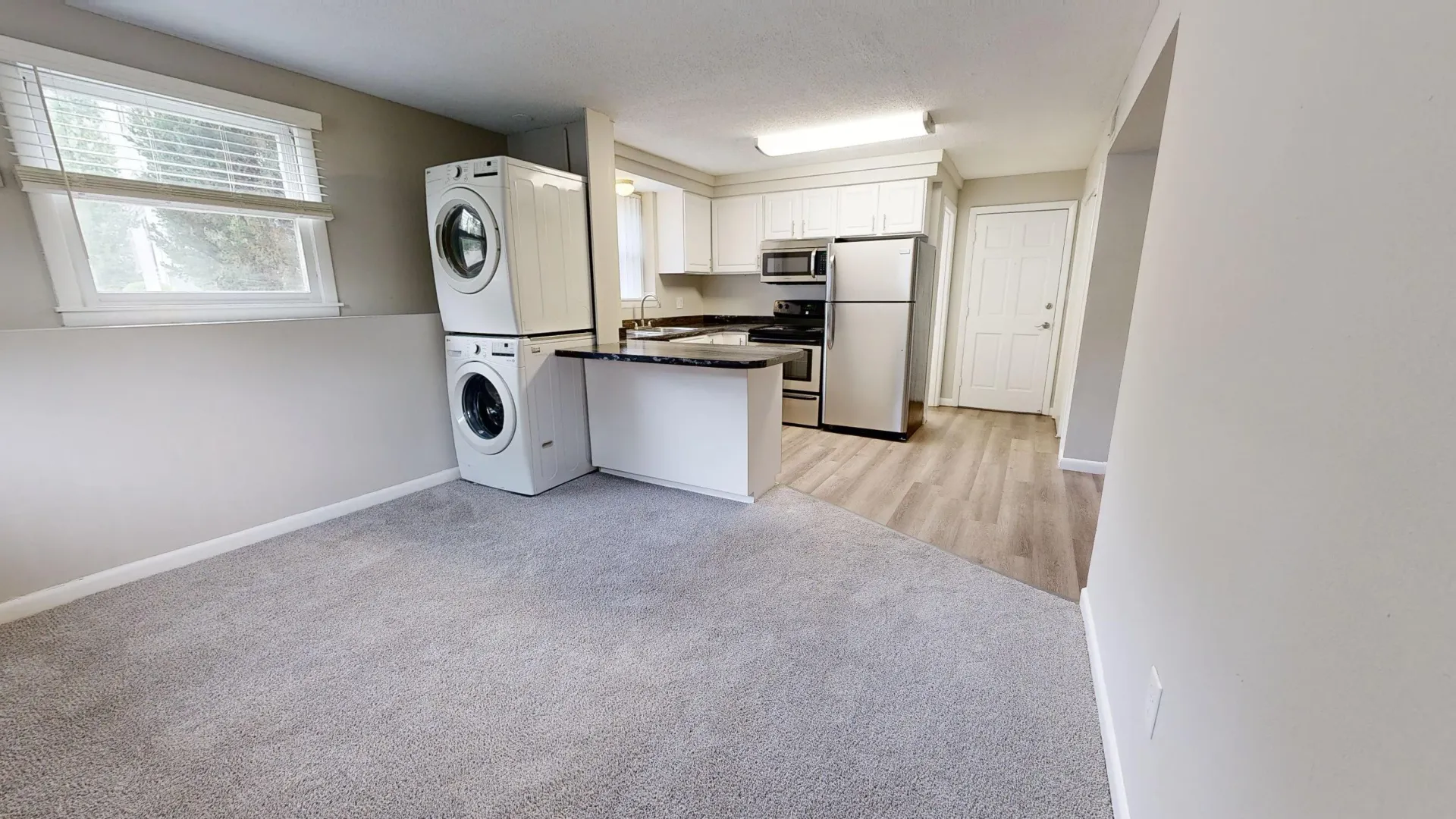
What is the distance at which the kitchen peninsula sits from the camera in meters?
2.95

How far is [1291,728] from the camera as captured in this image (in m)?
0.63

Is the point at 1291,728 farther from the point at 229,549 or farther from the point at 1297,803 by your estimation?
the point at 229,549

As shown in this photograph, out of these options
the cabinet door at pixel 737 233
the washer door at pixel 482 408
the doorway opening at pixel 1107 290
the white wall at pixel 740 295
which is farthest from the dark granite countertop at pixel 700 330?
the doorway opening at pixel 1107 290

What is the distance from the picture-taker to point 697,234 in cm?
521

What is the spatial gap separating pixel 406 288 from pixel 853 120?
3061 mm

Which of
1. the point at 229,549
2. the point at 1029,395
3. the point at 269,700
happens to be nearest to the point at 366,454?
the point at 229,549

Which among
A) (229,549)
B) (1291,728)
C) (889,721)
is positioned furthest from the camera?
(229,549)

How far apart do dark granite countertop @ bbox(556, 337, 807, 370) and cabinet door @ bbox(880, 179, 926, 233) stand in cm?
204

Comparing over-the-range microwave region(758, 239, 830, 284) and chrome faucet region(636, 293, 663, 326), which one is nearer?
over-the-range microwave region(758, 239, 830, 284)

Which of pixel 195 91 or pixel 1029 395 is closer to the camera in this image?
pixel 195 91

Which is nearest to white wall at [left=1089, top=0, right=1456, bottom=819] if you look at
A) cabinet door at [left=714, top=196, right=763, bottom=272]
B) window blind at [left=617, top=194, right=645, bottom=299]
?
cabinet door at [left=714, top=196, right=763, bottom=272]

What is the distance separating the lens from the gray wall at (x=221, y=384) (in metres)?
2.02

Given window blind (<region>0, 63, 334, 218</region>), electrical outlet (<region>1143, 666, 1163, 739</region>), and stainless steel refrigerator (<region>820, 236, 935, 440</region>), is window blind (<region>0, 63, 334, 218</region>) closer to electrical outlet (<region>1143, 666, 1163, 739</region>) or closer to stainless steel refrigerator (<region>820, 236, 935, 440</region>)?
stainless steel refrigerator (<region>820, 236, 935, 440</region>)

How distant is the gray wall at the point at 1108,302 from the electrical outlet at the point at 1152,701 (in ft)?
7.75
